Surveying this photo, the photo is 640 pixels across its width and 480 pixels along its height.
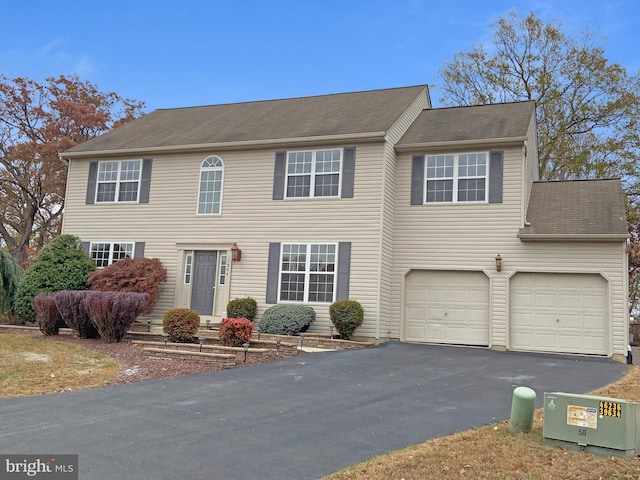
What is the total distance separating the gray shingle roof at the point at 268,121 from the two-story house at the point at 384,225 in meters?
0.12

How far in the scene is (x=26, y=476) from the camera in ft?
17.1

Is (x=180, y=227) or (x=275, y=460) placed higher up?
(x=180, y=227)

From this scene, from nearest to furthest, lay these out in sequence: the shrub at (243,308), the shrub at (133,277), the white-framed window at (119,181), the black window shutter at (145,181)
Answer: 1. the shrub at (243,308)
2. the shrub at (133,277)
3. the black window shutter at (145,181)
4. the white-framed window at (119,181)

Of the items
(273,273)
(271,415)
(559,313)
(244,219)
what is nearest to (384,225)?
(273,273)

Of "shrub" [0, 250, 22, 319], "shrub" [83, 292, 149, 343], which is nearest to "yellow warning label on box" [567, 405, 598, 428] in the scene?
"shrub" [83, 292, 149, 343]

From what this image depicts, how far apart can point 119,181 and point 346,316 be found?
877cm

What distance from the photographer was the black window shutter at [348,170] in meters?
15.5

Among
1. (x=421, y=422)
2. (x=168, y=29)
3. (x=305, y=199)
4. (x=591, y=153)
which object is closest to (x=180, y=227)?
(x=305, y=199)

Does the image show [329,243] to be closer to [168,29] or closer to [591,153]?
[168,29]

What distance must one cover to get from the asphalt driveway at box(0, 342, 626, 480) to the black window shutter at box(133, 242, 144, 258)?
765 cm

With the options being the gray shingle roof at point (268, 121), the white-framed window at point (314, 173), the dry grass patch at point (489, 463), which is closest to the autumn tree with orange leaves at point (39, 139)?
the gray shingle roof at point (268, 121)

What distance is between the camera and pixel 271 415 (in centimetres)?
740

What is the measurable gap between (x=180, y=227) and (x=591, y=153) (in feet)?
62.7

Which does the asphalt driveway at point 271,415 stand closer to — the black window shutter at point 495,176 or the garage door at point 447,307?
the garage door at point 447,307
